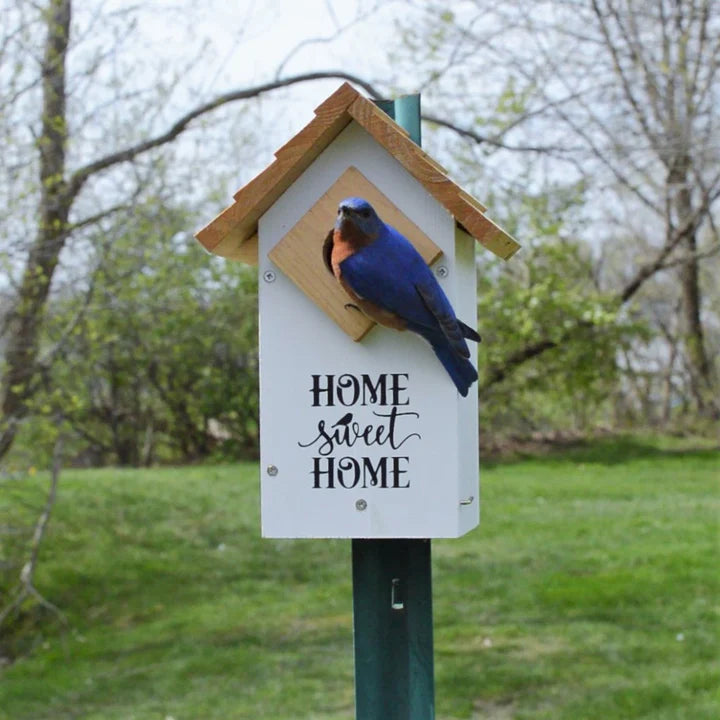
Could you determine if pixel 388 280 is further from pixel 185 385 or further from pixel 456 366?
pixel 185 385

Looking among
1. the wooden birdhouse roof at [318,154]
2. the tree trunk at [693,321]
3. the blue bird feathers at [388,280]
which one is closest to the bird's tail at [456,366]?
the blue bird feathers at [388,280]

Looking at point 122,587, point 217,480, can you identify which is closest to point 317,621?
point 122,587

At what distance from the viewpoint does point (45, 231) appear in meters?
6.54

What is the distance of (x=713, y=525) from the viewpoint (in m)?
7.89

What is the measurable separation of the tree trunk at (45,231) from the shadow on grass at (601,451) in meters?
6.23

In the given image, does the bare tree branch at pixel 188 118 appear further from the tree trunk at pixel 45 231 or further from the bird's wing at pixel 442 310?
the bird's wing at pixel 442 310

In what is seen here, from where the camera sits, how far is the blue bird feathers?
2174mm

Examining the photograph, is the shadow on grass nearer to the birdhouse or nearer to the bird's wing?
the birdhouse

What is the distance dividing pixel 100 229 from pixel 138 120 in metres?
0.73

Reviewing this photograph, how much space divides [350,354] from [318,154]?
0.47 meters

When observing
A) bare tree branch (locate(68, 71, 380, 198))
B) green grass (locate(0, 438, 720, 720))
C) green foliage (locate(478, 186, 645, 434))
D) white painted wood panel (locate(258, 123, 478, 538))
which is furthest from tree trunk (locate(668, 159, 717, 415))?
white painted wood panel (locate(258, 123, 478, 538))

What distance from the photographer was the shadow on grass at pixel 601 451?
39.1 feet

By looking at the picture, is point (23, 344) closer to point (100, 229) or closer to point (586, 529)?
point (100, 229)

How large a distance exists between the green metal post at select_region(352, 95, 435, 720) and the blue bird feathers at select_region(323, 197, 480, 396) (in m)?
0.53
